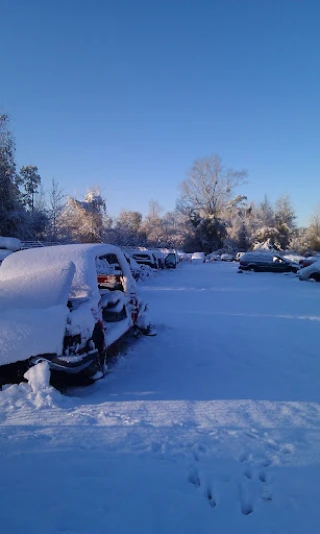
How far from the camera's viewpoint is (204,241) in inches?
2223

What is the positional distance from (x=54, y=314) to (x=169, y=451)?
70.5 inches

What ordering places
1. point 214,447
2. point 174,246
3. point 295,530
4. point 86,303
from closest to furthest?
point 295,530, point 214,447, point 86,303, point 174,246

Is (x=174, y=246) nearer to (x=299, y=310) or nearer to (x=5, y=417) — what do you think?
(x=299, y=310)

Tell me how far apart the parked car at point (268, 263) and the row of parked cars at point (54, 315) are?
2232 cm

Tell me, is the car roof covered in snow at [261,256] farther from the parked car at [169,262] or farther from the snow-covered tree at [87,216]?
the snow-covered tree at [87,216]

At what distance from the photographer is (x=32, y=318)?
3.41 meters

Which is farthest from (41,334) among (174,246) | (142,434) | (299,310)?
(174,246)

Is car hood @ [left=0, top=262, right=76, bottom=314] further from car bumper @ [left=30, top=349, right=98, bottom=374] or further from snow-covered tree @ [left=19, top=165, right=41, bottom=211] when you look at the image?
snow-covered tree @ [left=19, top=165, right=41, bottom=211]

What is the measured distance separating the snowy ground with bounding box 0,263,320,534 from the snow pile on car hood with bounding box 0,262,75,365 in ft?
1.57

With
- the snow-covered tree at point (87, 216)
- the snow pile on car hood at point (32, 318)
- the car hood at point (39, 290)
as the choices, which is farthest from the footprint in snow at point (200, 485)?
the snow-covered tree at point (87, 216)

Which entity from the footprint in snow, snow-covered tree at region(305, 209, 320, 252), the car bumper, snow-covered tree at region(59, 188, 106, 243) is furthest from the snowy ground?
snow-covered tree at region(305, 209, 320, 252)

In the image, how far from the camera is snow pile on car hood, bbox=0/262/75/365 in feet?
11.0

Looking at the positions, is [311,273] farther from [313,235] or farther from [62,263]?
[313,235]

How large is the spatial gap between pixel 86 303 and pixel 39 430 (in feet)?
5.00
